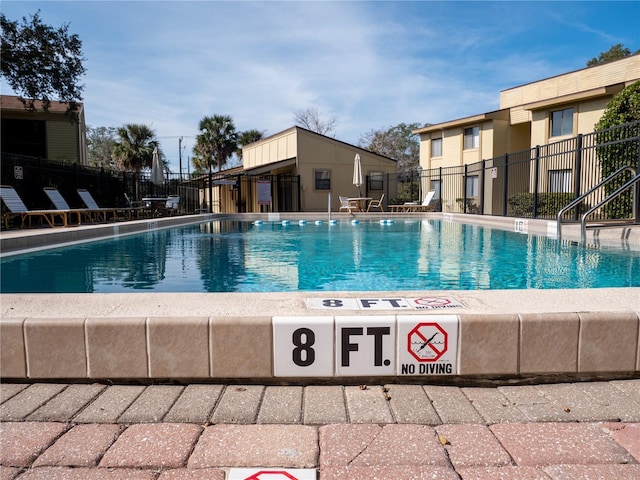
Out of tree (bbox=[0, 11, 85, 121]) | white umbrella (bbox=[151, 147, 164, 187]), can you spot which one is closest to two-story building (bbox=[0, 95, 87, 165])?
tree (bbox=[0, 11, 85, 121])

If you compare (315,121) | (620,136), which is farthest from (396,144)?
(620,136)

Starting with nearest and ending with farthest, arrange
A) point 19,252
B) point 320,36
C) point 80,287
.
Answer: point 80,287 < point 19,252 < point 320,36

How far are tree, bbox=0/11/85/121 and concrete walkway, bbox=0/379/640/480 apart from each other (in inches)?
668

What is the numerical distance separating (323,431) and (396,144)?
142ft

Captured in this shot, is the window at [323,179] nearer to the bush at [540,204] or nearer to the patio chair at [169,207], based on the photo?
the patio chair at [169,207]

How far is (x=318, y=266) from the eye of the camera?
21.8 feet

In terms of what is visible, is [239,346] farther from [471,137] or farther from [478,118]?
[471,137]

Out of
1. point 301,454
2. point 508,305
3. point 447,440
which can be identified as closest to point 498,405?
point 447,440

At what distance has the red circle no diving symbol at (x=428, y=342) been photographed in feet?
7.06

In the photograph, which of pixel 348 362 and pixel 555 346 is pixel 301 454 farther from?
pixel 555 346

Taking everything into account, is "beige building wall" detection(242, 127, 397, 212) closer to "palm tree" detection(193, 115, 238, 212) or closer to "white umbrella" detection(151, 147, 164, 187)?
"white umbrella" detection(151, 147, 164, 187)

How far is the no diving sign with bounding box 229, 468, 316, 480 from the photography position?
1.47 m

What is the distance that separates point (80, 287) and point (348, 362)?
13.4ft

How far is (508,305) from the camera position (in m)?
2.41
